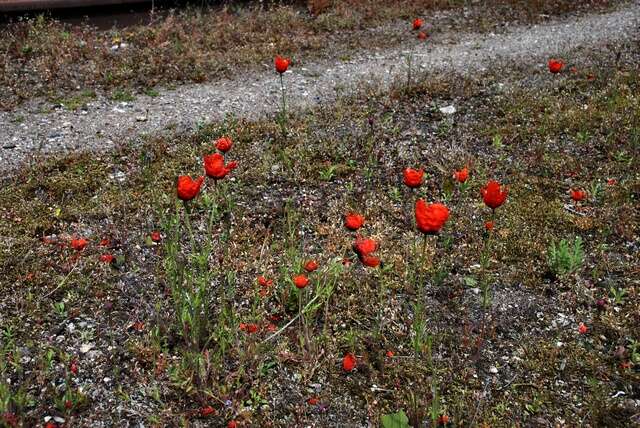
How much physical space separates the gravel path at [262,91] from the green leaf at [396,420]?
467 centimetres

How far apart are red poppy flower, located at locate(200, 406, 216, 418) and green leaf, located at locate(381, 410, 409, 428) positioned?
980 mm

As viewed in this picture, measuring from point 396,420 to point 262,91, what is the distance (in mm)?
5792

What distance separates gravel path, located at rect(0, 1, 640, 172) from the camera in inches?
278

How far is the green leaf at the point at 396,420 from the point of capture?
3.43 m

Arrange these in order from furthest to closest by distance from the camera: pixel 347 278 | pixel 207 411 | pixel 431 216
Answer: pixel 347 278, pixel 207 411, pixel 431 216

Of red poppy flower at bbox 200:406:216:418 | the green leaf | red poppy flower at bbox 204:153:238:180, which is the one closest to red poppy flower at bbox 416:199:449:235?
the green leaf

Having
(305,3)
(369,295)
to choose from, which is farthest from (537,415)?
(305,3)

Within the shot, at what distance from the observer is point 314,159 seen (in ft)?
21.0

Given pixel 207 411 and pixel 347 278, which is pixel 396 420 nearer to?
pixel 207 411

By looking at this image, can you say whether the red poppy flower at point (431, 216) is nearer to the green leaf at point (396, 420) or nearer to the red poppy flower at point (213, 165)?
the green leaf at point (396, 420)

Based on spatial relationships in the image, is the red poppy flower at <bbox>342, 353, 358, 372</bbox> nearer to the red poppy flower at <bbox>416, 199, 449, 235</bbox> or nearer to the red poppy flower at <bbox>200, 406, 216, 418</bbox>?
the red poppy flower at <bbox>200, 406, 216, 418</bbox>

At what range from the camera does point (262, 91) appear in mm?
8398

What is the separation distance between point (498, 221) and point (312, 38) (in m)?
5.69

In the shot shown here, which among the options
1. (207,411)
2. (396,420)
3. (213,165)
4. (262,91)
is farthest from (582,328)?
(262,91)
